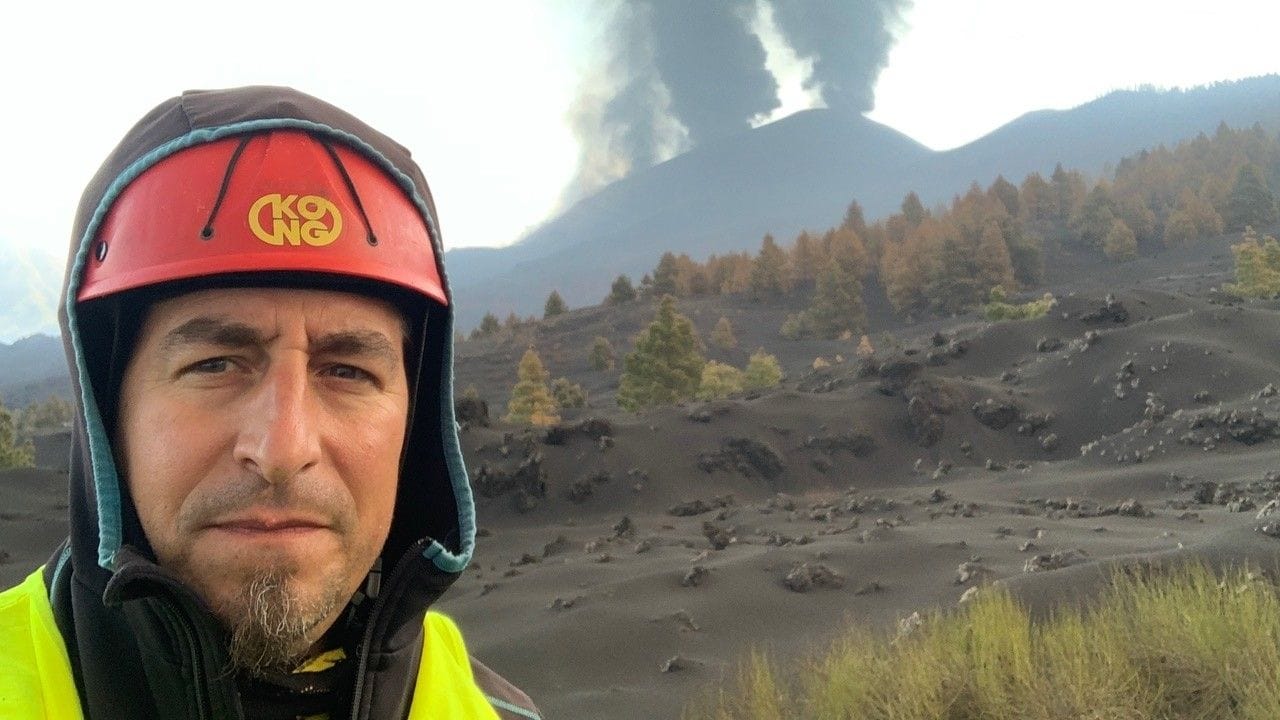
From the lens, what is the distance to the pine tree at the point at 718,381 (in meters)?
27.8

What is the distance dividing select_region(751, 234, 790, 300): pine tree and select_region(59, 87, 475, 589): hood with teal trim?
5754 centimetres

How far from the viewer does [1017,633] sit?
4539 millimetres

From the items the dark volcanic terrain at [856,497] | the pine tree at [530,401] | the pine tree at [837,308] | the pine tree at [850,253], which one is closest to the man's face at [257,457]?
the dark volcanic terrain at [856,497]

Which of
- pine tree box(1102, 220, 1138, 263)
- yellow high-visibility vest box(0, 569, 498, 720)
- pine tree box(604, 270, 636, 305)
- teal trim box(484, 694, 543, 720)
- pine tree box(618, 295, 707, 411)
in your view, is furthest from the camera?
pine tree box(604, 270, 636, 305)

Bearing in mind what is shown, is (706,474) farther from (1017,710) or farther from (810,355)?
(810,355)

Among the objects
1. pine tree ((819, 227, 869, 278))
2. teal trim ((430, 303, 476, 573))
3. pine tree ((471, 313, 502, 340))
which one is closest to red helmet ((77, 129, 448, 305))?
teal trim ((430, 303, 476, 573))

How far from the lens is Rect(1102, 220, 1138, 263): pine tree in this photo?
53469 millimetres

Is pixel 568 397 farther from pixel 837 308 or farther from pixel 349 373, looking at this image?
pixel 349 373

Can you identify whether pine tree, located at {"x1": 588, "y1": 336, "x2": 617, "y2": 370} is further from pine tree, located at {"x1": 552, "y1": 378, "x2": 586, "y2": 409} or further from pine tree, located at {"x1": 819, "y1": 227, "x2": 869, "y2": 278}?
pine tree, located at {"x1": 819, "y1": 227, "x2": 869, "y2": 278}

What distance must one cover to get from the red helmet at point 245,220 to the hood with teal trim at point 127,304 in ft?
0.07

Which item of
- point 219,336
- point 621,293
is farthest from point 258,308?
point 621,293

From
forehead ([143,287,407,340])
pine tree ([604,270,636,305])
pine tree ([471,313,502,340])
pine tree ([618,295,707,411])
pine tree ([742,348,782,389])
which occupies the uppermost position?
pine tree ([604,270,636,305])

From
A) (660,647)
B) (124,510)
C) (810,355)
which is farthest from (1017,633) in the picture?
(810,355)

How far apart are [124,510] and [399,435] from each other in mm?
457
